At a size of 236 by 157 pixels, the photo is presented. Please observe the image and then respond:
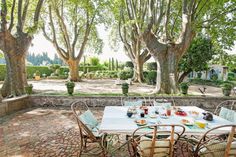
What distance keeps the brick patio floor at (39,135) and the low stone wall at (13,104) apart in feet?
0.82

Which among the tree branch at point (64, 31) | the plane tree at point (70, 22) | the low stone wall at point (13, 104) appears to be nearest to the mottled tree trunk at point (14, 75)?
the low stone wall at point (13, 104)

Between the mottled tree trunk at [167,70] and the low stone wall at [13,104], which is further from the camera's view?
the mottled tree trunk at [167,70]

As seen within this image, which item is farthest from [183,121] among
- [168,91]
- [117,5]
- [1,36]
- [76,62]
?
[76,62]

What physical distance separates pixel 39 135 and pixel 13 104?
9.54 feet

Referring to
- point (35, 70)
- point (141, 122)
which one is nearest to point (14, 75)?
point (141, 122)

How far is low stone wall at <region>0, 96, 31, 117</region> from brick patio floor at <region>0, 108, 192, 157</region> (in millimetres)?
251

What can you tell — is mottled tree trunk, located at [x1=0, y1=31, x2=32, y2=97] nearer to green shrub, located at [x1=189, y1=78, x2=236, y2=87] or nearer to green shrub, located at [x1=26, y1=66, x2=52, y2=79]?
green shrub, located at [x1=26, y1=66, x2=52, y2=79]

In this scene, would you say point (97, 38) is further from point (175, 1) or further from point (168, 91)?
point (168, 91)

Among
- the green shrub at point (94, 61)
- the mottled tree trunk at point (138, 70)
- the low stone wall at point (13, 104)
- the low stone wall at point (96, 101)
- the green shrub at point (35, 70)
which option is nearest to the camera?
the low stone wall at point (13, 104)

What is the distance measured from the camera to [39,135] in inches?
183

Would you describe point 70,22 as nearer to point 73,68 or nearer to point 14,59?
point 73,68

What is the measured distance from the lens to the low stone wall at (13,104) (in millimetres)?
6363

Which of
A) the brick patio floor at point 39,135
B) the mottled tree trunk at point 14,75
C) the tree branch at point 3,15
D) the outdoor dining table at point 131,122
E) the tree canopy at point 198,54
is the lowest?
the brick patio floor at point 39,135

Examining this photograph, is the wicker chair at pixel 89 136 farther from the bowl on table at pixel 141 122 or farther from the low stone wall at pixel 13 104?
the low stone wall at pixel 13 104
